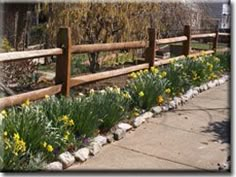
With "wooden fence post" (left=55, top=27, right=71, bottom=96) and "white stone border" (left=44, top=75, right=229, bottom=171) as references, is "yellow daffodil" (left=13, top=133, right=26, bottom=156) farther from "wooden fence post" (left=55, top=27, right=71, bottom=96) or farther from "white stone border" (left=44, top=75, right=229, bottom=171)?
"wooden fence post" (left=55, top=27, right=71, bottom=96)

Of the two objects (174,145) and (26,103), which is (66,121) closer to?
(26,103)

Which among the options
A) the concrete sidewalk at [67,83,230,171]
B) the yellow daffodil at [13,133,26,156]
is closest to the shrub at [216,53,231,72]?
the concrete sidewalk at [67,83,230,171]

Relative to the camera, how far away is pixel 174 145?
16.3 feet

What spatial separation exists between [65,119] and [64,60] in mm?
1272

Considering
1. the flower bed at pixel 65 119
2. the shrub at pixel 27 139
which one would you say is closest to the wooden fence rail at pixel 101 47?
the flower bed at pixel 65 119

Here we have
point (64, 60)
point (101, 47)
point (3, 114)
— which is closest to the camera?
point (3, 114)

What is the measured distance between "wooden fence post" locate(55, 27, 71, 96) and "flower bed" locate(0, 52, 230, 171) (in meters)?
0.40

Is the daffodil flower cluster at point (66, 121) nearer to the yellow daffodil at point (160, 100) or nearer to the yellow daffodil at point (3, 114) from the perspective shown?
the yellow daffodil at point (3, 114)

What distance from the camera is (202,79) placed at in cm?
838

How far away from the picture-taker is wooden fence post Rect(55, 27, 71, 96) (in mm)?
5402

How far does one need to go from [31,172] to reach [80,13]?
166 inches

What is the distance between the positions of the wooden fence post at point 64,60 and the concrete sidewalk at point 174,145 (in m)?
1.05

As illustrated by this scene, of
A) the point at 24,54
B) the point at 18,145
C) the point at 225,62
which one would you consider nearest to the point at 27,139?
the point at 18,145

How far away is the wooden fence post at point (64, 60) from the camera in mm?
5402
